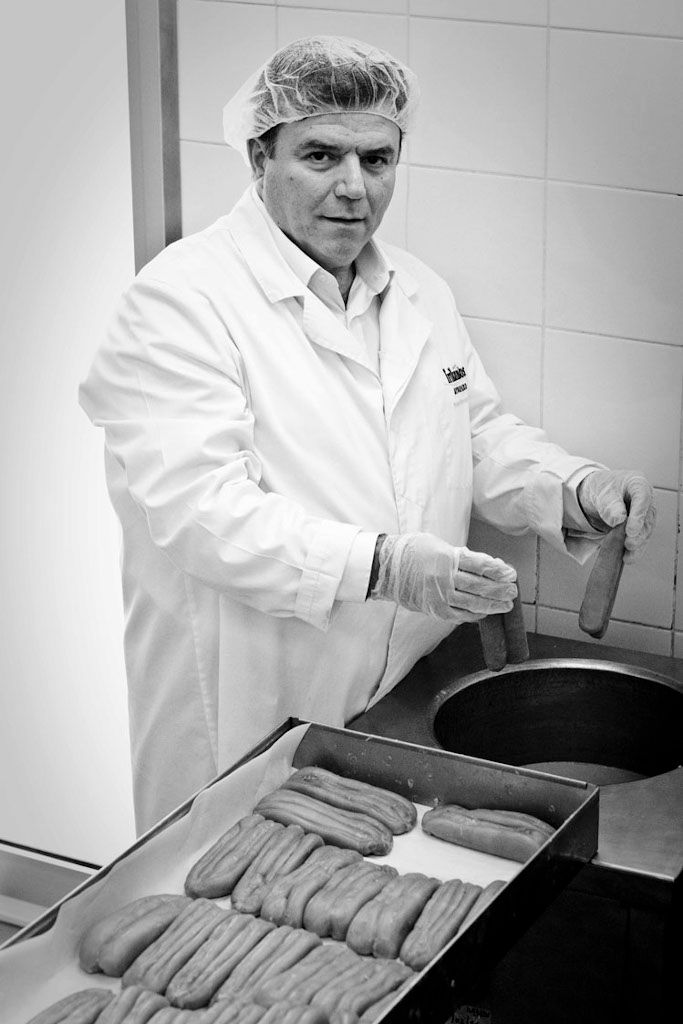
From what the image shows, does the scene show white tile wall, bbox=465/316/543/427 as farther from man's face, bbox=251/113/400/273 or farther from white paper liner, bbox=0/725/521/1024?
white paper liner, bbox=0/725/521/1024

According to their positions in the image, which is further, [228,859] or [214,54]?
[214,54]

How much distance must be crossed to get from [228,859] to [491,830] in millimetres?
330

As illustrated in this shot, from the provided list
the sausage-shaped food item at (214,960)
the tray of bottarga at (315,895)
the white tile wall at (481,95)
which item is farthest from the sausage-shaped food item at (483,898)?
the white tile wall at (481,95)

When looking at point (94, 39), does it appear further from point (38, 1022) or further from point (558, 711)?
point (38, 1022)

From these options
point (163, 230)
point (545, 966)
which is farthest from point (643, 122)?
point (545, 966)

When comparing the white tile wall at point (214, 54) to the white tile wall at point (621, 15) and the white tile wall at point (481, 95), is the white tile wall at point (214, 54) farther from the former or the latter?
the white tile wall at point (621, 15)

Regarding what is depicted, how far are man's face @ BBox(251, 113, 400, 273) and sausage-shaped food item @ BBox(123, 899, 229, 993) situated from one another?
1.04m

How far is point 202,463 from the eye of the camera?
1843mm

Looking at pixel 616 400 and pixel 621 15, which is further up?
pixel 621 15

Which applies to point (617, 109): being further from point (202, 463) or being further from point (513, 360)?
point (202, 463)

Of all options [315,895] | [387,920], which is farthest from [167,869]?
[387,920]

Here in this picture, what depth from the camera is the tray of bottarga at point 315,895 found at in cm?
133

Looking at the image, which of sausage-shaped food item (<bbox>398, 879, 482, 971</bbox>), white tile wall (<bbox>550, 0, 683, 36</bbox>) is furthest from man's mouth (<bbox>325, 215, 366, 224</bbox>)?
sausage-shaped food item (<bbox>398, 879, 482, 971</bbox>)

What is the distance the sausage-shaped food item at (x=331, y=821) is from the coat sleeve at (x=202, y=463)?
289mm
